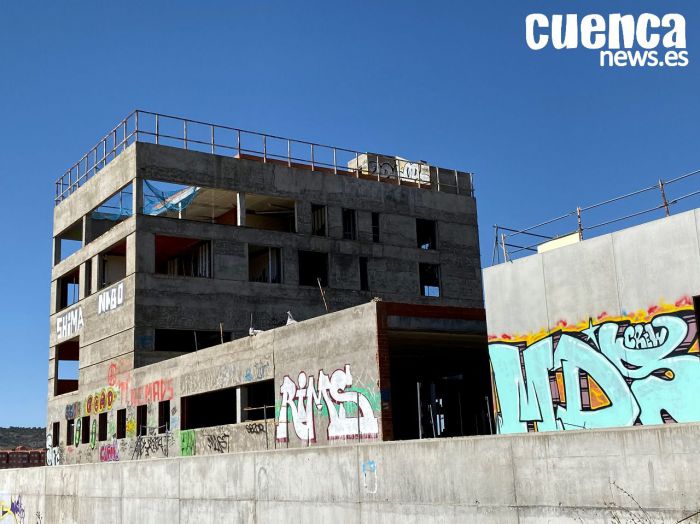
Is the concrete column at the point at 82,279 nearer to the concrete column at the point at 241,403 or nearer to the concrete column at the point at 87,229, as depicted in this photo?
the concrete column at the point at 87,229

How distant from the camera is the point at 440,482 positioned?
16.2 meters

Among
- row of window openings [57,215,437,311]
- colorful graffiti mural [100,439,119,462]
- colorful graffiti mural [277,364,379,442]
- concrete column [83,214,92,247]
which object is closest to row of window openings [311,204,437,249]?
row of window openings [57,215,437,311]

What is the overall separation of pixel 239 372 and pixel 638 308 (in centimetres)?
1410

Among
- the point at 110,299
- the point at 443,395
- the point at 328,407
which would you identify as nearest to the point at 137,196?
the point at 110,299

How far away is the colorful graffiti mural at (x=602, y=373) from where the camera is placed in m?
16.8

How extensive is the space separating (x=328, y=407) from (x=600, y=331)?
812 cm

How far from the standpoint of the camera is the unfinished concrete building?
25656 mm

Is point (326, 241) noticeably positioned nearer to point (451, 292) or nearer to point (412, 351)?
point (451, 292)

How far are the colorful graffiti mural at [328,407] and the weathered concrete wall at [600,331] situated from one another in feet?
11.6

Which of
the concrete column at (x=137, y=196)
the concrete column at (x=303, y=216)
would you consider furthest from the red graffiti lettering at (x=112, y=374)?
the concrete column at (x=303, y=216)

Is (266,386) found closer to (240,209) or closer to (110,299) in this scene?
(240,209)

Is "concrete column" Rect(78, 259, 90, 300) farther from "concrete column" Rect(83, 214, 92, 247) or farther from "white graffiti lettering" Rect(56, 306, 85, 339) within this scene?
"concrete column" Rect(83, 214, 92, 247)

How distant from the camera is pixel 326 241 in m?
43.5

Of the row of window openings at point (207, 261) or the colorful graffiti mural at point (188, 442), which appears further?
the row of window openings at point (207, 261)
